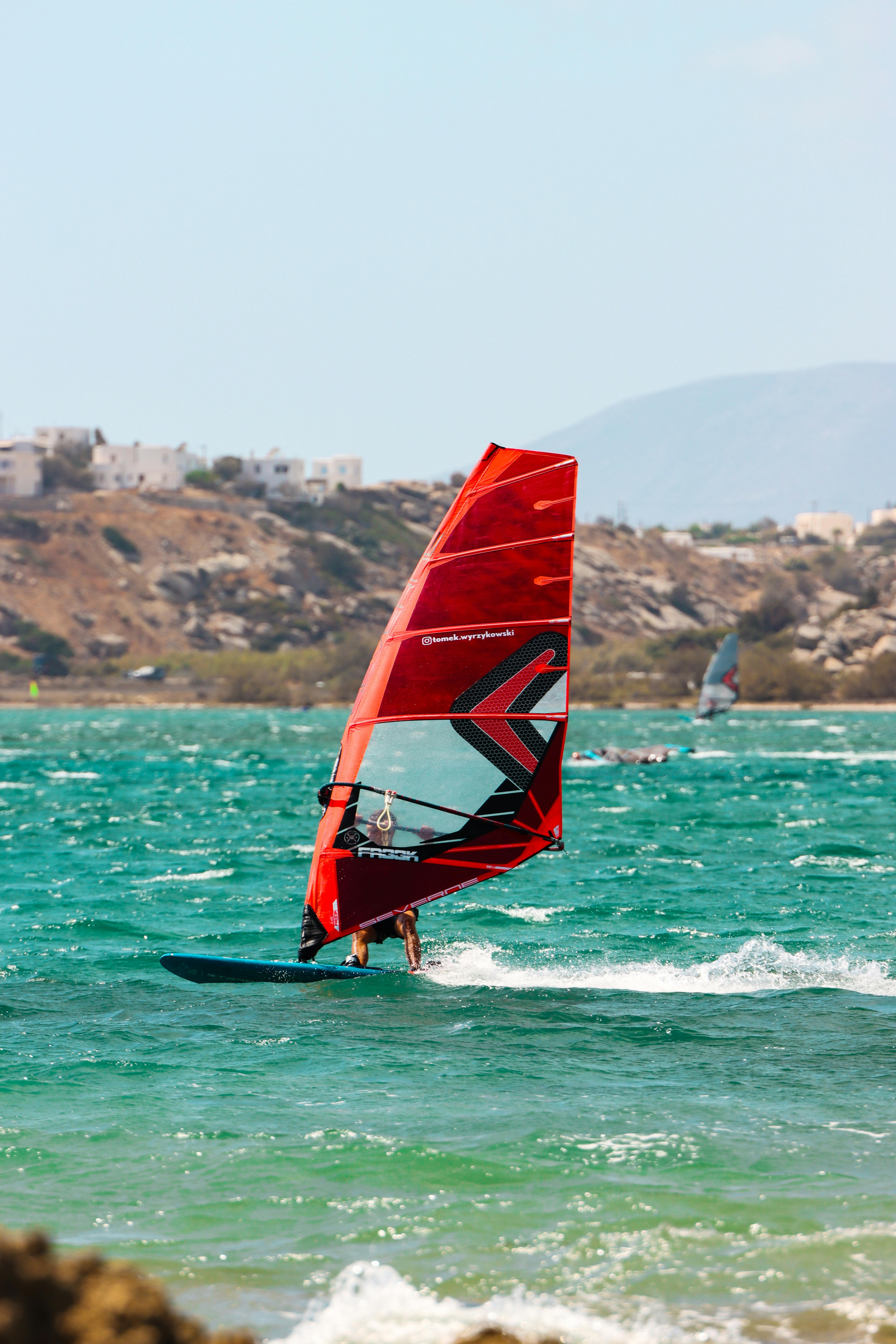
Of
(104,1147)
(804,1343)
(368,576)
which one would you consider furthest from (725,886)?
(368,576)

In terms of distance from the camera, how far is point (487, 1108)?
1034cm

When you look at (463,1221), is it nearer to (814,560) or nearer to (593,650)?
(593,650)

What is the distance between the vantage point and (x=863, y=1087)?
10.8 metres

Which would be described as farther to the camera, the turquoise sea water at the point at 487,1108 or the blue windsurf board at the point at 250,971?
the blue windsurf board at the point at 250,971

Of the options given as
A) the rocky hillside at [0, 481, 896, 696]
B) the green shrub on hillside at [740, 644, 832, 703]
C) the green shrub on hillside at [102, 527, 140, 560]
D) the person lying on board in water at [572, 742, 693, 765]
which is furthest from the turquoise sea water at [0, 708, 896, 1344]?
the green shrub on hillside at [102, 527, 140, 560]

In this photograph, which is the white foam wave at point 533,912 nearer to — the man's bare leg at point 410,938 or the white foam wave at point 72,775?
the man's bare leg at point 410,938

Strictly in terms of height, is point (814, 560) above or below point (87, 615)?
above

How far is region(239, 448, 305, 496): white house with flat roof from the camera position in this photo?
17562 cm

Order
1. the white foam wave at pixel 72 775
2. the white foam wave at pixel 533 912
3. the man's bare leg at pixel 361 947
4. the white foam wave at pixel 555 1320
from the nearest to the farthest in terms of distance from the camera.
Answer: the white foam wave at pixel 555 1320 < the man's bare leg at pixel 361 947 < the white foam wave at pixel 533 912 < the white foam wave at pixel 72 775

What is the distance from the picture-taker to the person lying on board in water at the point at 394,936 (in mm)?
14938

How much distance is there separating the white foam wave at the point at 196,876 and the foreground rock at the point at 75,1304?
761 inches

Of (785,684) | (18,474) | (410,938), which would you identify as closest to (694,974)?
(410,938)

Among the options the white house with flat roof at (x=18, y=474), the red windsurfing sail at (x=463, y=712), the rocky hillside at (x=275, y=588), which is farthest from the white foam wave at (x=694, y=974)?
the white house with flat roof at (x=18, y=474)

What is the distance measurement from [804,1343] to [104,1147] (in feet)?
15.9
